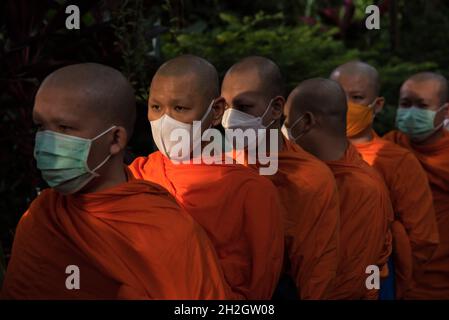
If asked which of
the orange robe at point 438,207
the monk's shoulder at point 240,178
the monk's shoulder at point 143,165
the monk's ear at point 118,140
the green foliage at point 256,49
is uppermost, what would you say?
the green foliage at point 256,49

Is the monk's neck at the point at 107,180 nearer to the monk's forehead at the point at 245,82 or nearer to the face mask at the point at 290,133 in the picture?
the monk's forehead at the point at 245,82

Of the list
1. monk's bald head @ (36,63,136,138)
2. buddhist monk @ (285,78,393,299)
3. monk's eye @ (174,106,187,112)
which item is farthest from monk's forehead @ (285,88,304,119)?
monk's bald head @ (36,63,136,138)

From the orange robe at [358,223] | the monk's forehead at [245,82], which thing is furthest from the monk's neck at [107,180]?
the orange robe at [358,223]

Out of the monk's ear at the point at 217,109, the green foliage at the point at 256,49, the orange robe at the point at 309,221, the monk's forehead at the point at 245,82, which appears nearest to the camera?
the monk's ear at the point at 217,109

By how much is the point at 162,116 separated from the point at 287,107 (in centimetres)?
136

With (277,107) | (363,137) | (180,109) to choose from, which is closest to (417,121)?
(363,137)

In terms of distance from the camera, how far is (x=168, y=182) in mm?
3645

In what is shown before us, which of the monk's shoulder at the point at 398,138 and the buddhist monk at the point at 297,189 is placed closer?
the buddhist monk at the point at 297,189

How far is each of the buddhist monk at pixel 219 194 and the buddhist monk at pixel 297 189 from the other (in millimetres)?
503

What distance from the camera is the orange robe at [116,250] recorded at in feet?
9.16

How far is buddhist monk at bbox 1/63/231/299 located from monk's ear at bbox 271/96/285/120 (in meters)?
1.46

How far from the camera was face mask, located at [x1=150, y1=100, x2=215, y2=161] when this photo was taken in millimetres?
3463

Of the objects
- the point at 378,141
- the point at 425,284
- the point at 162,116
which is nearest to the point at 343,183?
the point at 378,141

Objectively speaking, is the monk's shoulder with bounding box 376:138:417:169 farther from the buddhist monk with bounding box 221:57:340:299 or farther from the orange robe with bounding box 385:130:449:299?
the buddhist monk with bounding box 221:57:340:299
